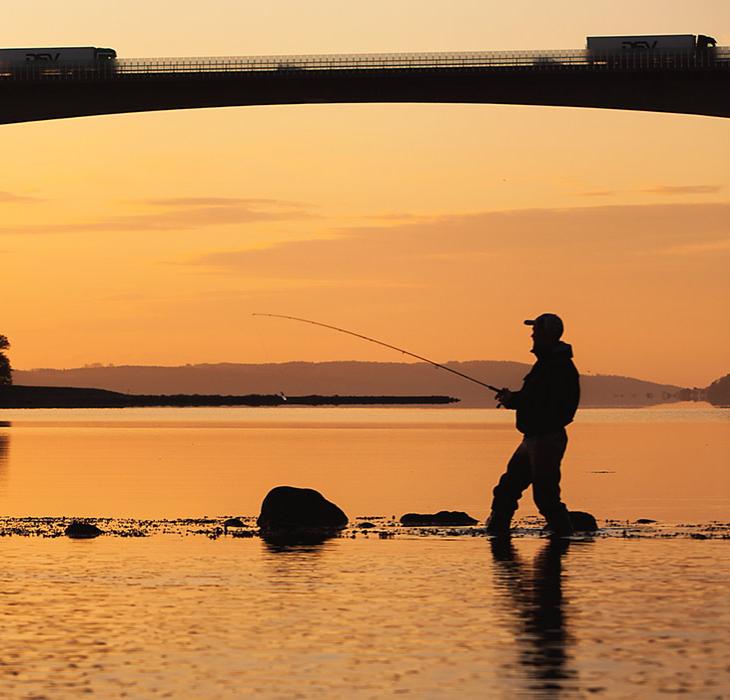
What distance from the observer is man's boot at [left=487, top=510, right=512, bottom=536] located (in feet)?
67.1

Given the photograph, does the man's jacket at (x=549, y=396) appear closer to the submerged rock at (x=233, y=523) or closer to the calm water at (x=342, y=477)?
the submerged rock at (x=233, y=523)

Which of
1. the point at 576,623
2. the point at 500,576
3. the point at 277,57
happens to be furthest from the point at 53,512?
the point at 277,57

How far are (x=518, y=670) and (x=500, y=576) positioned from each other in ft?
16.7

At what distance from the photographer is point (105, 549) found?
18859mm

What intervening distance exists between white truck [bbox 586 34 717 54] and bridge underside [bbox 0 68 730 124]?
1.19 m

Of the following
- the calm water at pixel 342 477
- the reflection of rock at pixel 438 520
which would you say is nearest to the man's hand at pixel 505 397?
the reflection of rock at pixel 438 520

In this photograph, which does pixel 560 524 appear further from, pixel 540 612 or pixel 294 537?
pixel 540 612

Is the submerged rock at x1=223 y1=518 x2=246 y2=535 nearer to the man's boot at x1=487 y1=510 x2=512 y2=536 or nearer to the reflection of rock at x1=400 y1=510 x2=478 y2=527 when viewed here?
the reflection of rock at x1=400 y1=510 x2=478 y2=527

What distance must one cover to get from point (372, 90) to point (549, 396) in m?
54.9

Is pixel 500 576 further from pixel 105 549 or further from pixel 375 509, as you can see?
pixel 375 509

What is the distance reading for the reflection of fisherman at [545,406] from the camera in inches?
767

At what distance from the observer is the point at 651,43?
236 ft

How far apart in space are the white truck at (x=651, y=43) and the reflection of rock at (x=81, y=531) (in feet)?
176

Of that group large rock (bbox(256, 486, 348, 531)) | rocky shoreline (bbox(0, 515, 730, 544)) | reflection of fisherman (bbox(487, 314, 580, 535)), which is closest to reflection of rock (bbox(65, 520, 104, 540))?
rocky shoreline (bbox(0, 515, 730, 544))
